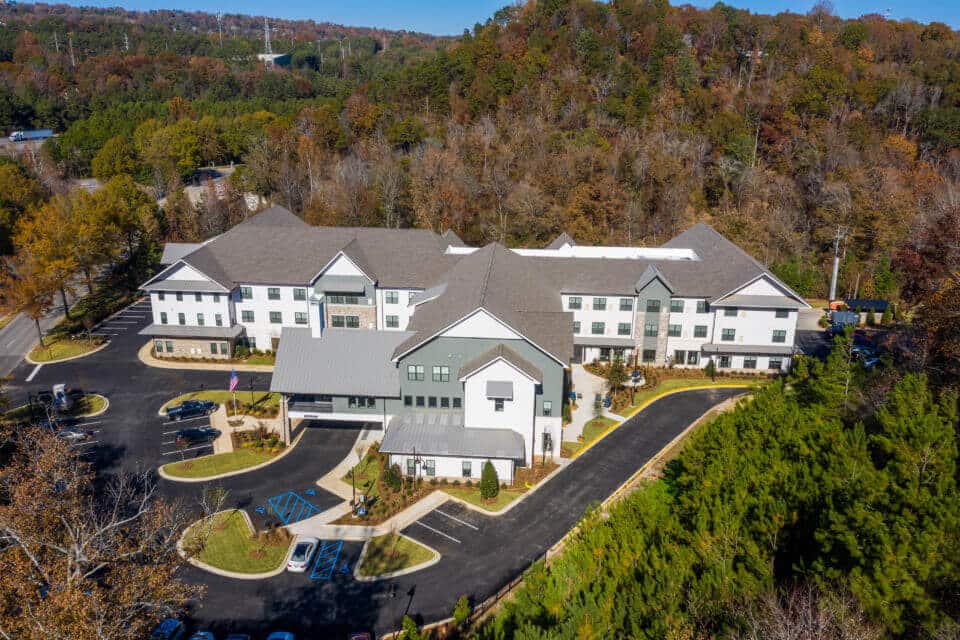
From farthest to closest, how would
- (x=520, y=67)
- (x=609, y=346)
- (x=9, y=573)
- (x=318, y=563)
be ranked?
(x=520, y=67) → (x=609, y=346) → (x=318, y=563) → (x=9, y=573)

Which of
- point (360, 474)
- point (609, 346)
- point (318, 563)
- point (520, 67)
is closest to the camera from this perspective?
point (318, 563)

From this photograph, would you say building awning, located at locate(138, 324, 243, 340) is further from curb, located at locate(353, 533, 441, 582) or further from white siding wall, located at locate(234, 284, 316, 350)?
curb, located at locate(353, 533, 441, 582)

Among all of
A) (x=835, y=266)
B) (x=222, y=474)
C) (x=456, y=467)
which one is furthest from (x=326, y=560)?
(x=835, y=266)

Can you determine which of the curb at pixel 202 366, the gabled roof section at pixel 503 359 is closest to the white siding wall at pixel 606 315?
the gabled roof section at pixel 503 359

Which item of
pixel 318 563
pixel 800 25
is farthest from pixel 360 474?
pixel 800 25

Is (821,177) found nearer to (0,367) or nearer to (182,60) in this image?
(0,367)

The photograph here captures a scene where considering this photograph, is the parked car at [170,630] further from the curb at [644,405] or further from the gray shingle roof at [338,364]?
the curb at [644,405]

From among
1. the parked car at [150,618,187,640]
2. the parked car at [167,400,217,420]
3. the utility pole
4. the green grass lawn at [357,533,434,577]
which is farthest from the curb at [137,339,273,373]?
the utility pole

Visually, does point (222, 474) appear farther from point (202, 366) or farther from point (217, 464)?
point (202, 366)
